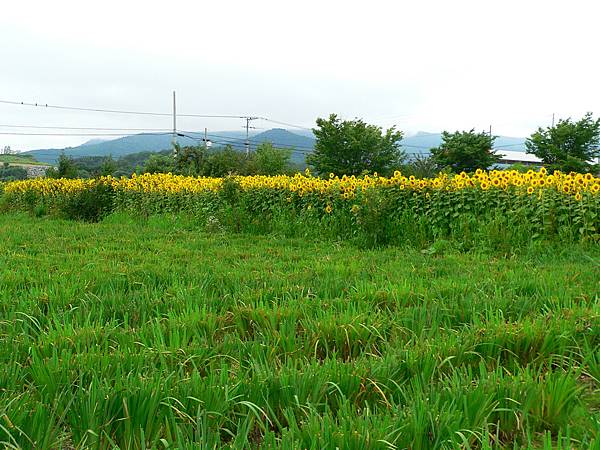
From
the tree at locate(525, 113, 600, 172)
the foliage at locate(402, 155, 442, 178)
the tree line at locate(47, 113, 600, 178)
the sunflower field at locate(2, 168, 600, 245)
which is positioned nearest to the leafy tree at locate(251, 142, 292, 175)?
the tree line at locate(47, 113, 600, 178)

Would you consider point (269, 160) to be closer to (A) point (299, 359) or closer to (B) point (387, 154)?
(B) point (387, 154)

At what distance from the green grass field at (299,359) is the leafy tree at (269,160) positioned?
29216 mm

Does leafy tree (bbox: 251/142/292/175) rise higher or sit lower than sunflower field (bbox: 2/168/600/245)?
higher

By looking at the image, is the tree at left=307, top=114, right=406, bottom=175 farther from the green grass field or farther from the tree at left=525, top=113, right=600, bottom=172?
the green grass field

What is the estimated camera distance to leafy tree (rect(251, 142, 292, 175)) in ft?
117

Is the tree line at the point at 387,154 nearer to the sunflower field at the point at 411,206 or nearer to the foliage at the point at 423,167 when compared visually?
the foliage at the point at 423,167

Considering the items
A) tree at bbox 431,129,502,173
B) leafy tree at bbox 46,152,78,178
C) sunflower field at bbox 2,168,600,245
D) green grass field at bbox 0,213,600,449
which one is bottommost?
green grass field at bbox 0,213,600,449

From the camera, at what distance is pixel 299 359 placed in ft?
6.65

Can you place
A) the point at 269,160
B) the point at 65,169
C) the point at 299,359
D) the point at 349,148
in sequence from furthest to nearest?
1. the point at 269,160
2. the point at 349,148
3. the point at 65,169
4. the point at 299,359

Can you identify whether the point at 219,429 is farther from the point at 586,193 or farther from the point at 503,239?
the point at 586,193

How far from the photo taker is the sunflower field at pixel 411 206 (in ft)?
A: 19.0

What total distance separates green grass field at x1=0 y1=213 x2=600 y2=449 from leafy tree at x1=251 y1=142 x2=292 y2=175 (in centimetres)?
2922

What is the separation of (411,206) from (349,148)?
25.6 metres

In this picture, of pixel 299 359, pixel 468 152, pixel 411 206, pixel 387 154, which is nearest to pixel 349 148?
pixel 387 154
